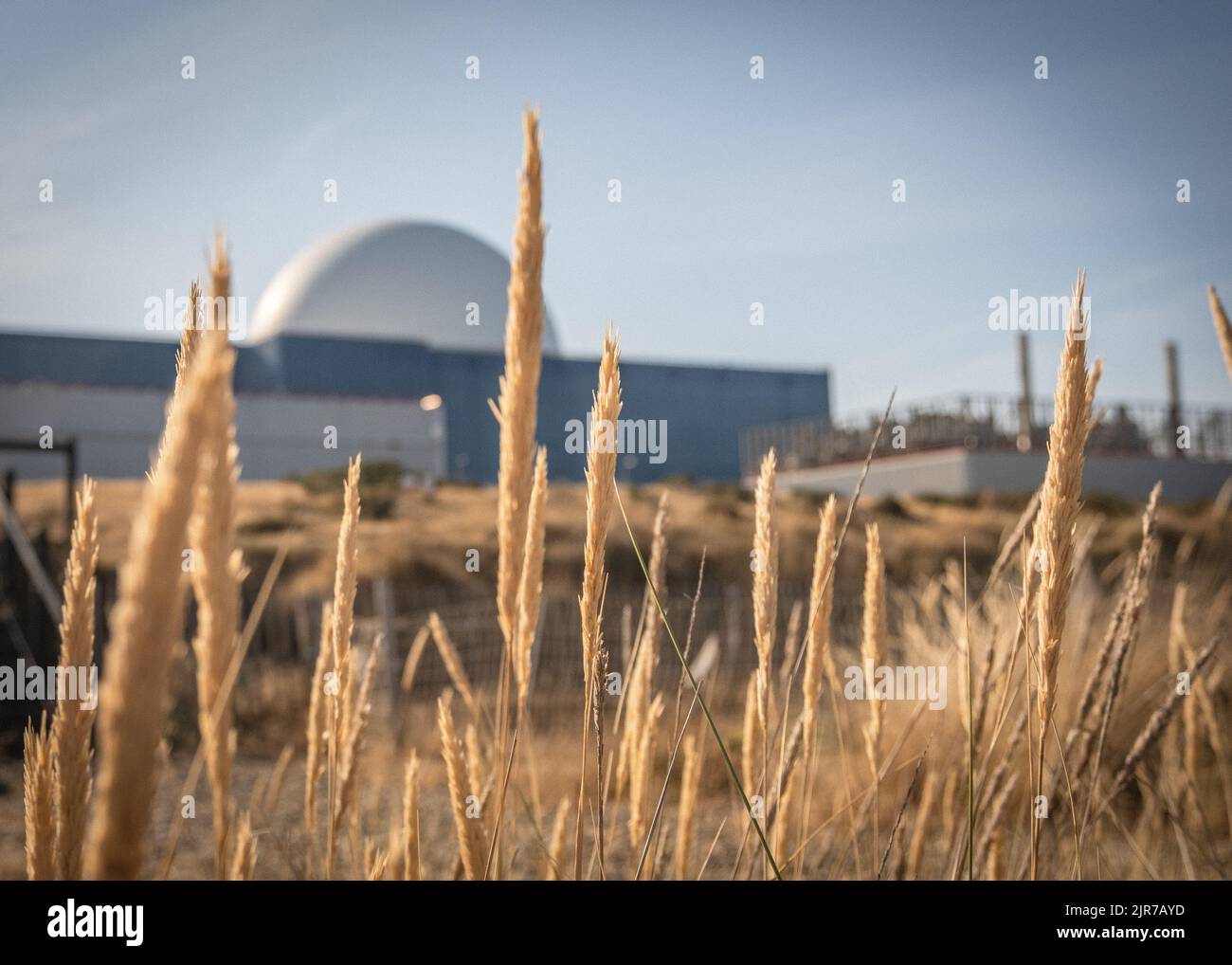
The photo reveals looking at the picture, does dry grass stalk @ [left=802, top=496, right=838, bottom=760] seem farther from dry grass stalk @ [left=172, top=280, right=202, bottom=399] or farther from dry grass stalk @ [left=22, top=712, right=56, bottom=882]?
dry grass stalk @ [left=22, top=712, right=56, bottom=882]

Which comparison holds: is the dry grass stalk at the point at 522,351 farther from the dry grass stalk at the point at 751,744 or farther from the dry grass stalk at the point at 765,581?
the dry grass stalk at the point at 751,744

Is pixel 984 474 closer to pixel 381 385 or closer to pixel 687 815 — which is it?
pixel 381 385

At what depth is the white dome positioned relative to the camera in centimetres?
2573

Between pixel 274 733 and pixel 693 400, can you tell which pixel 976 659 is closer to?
pixel 274 733

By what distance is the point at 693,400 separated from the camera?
1104 inches

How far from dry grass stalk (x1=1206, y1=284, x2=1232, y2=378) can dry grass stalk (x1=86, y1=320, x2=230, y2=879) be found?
1.30m

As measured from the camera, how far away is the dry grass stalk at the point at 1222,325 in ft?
4.28

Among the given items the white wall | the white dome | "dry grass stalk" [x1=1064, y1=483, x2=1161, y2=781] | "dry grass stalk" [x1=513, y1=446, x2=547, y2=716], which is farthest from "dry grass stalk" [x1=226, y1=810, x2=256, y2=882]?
the white dome

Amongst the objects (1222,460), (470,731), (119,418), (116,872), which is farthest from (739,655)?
(119,418)

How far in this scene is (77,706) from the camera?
0.88 metres

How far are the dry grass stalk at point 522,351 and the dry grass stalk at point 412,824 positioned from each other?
489 mm

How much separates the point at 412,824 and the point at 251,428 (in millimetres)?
22028

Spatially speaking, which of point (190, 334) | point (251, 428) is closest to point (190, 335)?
point (190, 334)
